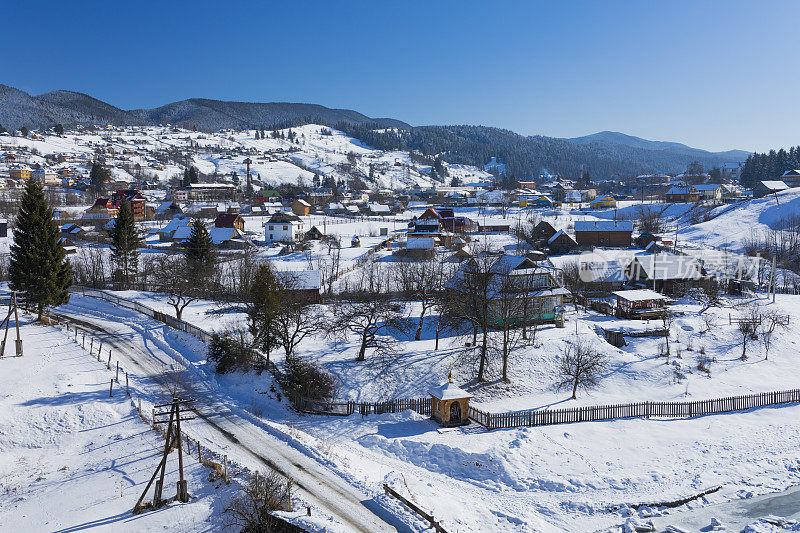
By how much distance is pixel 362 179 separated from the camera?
195625 millimetres

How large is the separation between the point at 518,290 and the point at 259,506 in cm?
2187

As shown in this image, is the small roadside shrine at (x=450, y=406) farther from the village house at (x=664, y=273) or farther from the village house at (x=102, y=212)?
the village house at (x=102, y=212)

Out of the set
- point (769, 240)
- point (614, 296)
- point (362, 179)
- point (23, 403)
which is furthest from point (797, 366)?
point (362, 179)

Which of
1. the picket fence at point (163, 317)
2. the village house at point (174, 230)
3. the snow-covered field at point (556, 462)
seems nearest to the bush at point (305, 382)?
the snow-covered field at point (556, 462)

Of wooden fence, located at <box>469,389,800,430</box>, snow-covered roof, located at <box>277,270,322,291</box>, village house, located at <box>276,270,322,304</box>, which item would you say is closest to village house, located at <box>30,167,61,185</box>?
snow-covered roof, located at <box>277,270,322,291</box>

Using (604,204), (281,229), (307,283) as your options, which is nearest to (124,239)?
(307,283)

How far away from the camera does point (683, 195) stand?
10900cm

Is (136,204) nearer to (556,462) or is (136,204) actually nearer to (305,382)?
(305,382)

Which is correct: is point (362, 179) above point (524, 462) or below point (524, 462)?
above

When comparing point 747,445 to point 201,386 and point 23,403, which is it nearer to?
point 201,386

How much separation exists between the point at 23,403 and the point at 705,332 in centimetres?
3763

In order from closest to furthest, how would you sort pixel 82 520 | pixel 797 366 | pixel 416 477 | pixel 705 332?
pixel 82 520, pixel 416 477, pixel 797 366, pixel 705 332

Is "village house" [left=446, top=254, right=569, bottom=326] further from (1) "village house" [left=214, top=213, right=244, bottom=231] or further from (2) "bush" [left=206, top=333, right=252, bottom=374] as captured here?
(1) "village house" [left=214, top=213, right=244, bottom=231]

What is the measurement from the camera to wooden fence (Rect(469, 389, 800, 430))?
21297 millimetres
